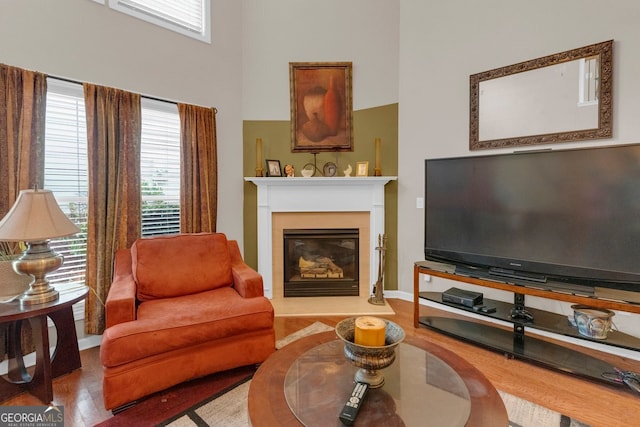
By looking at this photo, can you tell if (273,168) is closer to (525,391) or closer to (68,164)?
(68,164)

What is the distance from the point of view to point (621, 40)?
2.26 m

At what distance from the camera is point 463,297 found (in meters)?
2.69

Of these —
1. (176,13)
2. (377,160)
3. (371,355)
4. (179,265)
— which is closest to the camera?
(371,355)

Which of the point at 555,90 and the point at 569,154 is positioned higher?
the point at 555,90

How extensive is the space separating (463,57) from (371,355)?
300 centimetres

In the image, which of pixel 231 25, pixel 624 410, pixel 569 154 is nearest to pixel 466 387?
pixel 624 410

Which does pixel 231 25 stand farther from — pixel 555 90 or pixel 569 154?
pixel 569 154

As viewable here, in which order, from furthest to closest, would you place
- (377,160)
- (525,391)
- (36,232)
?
(377,160), (525,391), (36,232)

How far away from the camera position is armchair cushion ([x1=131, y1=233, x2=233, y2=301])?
2.35 m

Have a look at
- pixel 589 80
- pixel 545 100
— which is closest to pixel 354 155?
pixel 545 100

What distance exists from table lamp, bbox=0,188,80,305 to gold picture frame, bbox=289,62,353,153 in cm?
237

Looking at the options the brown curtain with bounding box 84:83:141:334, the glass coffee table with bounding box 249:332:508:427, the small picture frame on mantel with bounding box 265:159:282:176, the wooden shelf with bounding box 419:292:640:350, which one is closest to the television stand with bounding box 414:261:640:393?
the wooden shelf with bounding box 419:292:640:350

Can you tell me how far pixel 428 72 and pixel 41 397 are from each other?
408 cm

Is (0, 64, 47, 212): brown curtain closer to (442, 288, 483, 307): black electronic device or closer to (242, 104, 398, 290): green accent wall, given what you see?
(242, 104, 398, 290): green accent wall
